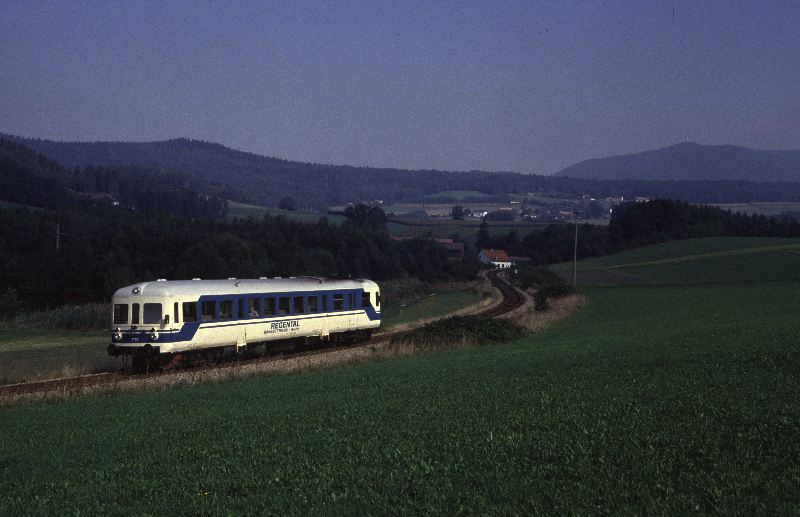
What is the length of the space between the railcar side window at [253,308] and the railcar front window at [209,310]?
197 cm

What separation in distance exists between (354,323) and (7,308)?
41.6 meters

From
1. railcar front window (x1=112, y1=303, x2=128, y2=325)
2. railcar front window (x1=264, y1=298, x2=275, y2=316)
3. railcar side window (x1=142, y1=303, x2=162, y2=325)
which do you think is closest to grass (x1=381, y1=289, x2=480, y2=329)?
railcar front window (x1=264, y1=298, x2=275, y2=316)

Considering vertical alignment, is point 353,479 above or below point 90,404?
above

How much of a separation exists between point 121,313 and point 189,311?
2.33 metres

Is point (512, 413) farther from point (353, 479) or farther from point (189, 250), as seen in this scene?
point (189, 250)

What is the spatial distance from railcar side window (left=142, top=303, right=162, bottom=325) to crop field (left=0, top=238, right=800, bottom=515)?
5.55 m

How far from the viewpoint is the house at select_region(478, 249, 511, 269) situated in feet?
506

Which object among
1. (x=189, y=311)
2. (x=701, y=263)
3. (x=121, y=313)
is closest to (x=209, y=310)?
(x=189, y=311)

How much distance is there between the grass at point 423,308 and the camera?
57.2 meters

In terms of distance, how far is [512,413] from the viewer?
14695 millimetres

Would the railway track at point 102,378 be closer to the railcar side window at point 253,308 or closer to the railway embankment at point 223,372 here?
the railway embankment at point 223,372

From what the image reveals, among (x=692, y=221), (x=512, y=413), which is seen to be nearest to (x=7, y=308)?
(x=512, y=413)

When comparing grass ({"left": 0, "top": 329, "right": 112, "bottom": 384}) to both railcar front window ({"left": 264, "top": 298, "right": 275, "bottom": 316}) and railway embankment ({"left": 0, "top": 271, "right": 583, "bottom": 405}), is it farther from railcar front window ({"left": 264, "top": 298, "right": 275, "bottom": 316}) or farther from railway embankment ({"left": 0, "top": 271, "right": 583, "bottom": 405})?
railcar front window ({"left": 264, "top": 298, "right": 275, "bottom": 316})

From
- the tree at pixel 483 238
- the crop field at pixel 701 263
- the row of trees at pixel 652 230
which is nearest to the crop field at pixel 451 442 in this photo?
the crop field at pixel 701 263
